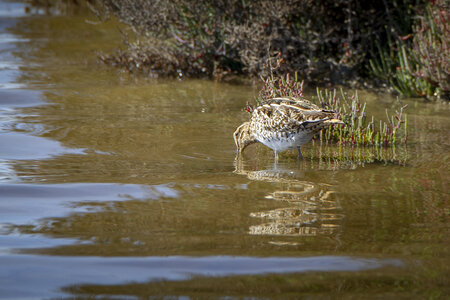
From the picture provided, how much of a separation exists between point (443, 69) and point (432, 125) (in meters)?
1.28

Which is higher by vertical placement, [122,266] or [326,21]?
[326,21]

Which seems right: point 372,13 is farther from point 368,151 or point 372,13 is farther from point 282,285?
point 282,285

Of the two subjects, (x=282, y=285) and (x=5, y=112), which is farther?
(x=5, y=112)

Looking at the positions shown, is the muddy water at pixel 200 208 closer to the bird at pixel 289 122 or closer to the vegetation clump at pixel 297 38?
the bird at pixel 289 122

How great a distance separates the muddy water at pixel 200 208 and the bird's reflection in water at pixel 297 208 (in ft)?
0.06

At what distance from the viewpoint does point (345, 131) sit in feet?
23.4

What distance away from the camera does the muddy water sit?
3.70 meters

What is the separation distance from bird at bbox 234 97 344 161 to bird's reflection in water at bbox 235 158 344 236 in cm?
31

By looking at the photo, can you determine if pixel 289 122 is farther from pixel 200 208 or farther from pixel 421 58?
pixel 421 58

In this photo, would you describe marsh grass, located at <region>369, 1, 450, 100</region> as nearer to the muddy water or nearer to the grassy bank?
the grassy bank

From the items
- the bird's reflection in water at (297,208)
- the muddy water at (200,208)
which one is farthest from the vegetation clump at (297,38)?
the bird's reflection in water at (297,208)

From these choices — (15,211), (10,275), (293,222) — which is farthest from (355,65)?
(10,275)

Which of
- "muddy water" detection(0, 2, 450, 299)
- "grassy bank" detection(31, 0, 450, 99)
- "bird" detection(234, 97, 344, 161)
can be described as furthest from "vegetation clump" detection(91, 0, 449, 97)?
"bird" detection(234, 97, 344, 161)

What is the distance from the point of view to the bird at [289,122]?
5.84m
